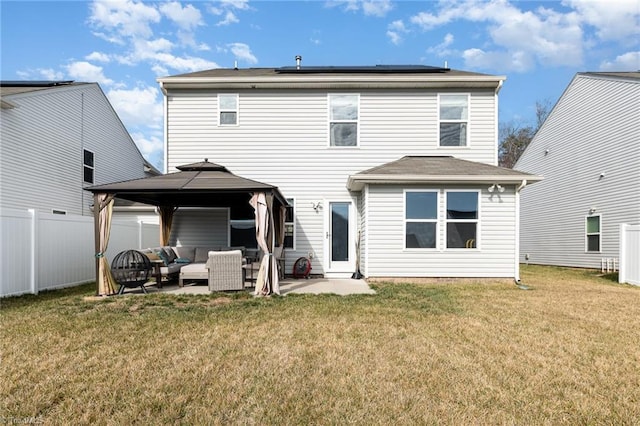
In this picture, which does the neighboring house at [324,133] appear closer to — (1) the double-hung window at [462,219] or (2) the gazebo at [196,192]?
(1) the double-hung window at [462,219]

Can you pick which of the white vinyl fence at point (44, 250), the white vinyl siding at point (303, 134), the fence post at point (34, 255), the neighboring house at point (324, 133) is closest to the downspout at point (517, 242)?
the neighboring house at point (324, 133)

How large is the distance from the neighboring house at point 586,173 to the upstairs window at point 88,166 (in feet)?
65.2

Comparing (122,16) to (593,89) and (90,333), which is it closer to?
(90,333)

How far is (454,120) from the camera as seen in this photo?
10.7 m

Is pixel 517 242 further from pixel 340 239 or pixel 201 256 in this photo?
pixel 201 256

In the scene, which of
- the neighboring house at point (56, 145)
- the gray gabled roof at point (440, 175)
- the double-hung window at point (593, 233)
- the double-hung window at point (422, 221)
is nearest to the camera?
A: the gray gabled roof at point (440, 175)

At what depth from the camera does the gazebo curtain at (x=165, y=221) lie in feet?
33.5

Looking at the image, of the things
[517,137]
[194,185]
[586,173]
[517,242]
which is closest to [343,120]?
[194,185]

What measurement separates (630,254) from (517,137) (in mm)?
22772

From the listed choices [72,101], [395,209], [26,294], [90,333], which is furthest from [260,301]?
[72,101]

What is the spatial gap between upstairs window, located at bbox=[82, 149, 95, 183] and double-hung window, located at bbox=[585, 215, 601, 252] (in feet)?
65.4

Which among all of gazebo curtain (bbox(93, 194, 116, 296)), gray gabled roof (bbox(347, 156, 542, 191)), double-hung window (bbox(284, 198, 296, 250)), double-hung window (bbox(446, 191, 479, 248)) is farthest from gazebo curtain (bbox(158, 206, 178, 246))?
double-hung window (bbox(446, 191, 479, 248))

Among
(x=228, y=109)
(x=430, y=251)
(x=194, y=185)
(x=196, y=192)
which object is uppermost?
(x=228, y=109)

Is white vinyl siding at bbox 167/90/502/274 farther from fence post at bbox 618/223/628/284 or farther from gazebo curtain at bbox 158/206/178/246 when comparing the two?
fence post at bbox 618/223/628/284
